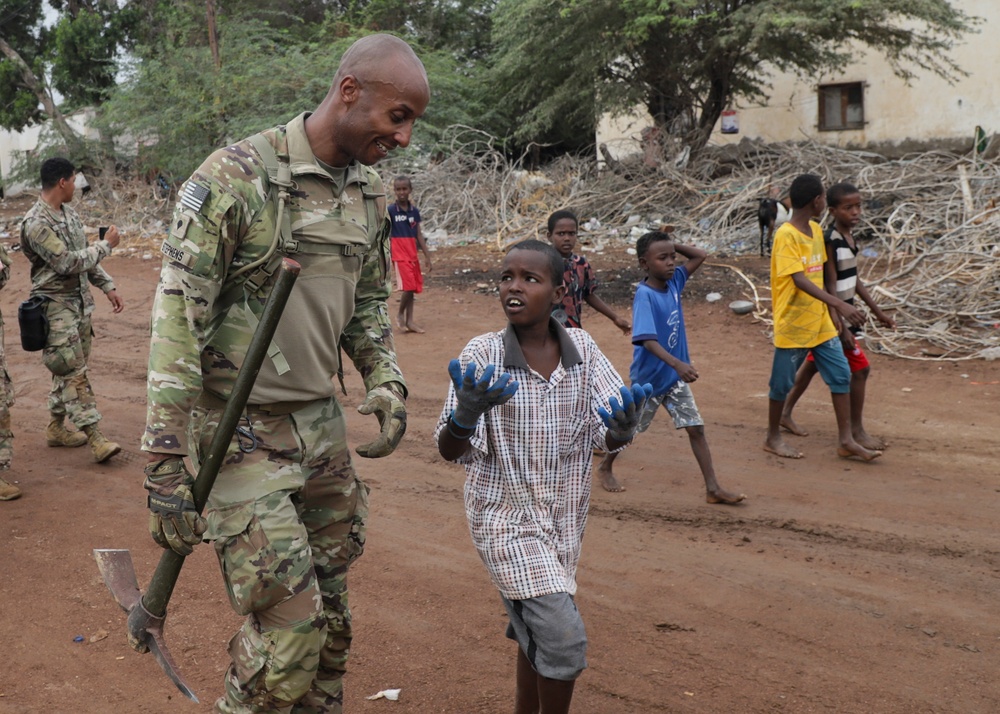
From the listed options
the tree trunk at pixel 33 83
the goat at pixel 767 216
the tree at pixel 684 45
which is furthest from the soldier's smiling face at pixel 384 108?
the tree trunk at pixel 33 83

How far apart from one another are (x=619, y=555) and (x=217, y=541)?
2726 mm

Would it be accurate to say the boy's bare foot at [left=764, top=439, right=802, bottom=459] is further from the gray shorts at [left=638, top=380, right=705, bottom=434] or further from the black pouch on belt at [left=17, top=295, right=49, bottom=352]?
the black pouch on belt at [left=17, top=295, right=49, bottom=352]

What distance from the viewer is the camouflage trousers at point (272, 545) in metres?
2.58

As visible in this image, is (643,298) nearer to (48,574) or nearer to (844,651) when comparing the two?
(844,651)

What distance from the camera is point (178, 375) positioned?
8.26ft

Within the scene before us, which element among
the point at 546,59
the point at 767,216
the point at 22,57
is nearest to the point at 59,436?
the point at 767,216

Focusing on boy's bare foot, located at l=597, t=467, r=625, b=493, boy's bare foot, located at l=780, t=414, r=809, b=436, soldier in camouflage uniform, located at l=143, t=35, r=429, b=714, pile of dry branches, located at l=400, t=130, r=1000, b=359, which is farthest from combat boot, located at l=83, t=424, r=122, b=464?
pile of dry branches, located at l=400, t=130, r=1000, b=359

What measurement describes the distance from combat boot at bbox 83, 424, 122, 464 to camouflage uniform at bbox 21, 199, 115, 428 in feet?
0.20

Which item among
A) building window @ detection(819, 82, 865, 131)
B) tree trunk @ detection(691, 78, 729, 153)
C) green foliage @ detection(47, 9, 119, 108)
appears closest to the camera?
tree trunk @ detection(691, 78, 729, 153)

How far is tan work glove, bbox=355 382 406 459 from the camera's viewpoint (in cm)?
281

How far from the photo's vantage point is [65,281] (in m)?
6.59

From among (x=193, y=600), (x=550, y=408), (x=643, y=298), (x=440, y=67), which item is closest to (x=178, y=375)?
(x=550, y=408)

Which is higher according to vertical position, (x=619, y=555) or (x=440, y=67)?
(x=440, y=67)

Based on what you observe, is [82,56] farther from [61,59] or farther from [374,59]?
[374,59]
